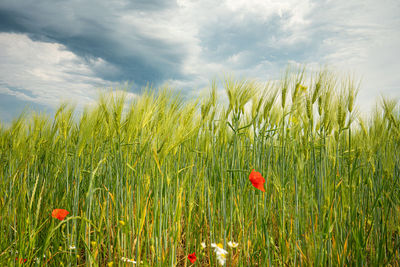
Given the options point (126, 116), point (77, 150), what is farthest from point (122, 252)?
point (126, 116)

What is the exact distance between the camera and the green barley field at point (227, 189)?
1141 millimetres

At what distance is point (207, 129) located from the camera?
1.50 metres

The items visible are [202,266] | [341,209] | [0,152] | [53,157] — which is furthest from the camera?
[0,152]

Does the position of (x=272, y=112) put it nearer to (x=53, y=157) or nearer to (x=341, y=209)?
(x=341, y=209)

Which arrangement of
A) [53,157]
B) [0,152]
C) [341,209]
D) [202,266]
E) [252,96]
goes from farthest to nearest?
[0,152] → [53,157] → [202,266] → [252,96] → [341,209]

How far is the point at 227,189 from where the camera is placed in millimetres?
1413

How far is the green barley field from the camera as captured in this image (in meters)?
1.14

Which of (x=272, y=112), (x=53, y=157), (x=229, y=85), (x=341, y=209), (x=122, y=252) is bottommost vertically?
(x=122, y=252)

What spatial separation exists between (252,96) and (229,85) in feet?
0.46

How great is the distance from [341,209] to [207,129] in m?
0.78

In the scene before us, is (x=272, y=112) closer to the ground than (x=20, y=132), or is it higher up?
higher up

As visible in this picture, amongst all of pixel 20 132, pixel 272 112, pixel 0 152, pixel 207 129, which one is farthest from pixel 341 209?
pixel 0 152

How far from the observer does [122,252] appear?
1.19 m

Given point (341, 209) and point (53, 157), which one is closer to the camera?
point (341, 209)
